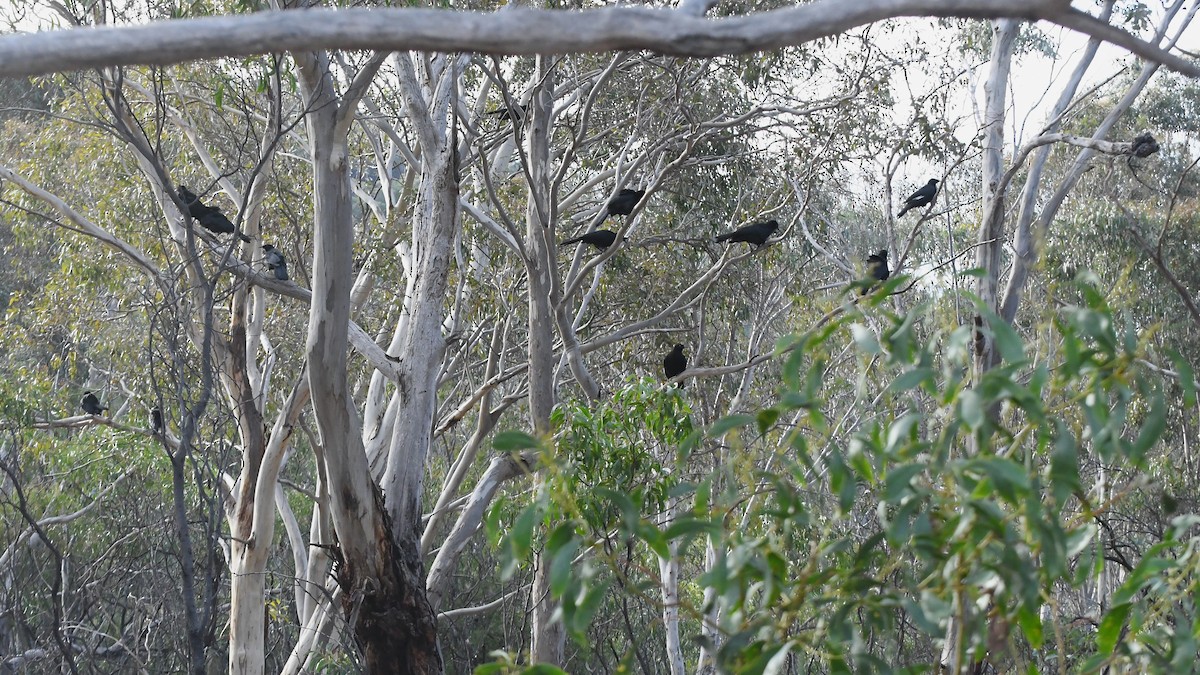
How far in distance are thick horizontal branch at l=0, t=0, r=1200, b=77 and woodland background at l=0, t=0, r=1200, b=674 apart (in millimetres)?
449

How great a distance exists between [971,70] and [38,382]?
26.7 ft

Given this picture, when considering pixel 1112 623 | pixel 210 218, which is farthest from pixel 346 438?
pixel 1112 623

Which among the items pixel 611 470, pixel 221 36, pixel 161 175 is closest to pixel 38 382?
pixel 161 175

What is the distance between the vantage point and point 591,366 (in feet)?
34.7

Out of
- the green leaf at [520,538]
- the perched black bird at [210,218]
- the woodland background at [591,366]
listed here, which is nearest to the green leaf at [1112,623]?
the woodland background at [591,366]

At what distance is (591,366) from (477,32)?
8.72m

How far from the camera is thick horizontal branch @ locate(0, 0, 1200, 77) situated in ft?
6.12

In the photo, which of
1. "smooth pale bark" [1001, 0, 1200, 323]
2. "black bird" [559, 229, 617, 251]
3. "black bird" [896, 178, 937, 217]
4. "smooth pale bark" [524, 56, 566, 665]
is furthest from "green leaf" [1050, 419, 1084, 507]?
"black bird" [896, 178, 937, 217]

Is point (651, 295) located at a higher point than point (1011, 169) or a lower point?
lower

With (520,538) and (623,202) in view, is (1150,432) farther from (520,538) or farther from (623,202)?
(623,202)

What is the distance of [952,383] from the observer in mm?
1726

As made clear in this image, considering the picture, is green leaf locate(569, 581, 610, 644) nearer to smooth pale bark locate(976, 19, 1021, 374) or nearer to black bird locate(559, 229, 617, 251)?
smooth pale bark locate(976, 19, 1021, 374)

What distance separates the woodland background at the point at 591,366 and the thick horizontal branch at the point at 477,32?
449 mm

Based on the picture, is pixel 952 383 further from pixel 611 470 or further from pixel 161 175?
pixel 161 175
